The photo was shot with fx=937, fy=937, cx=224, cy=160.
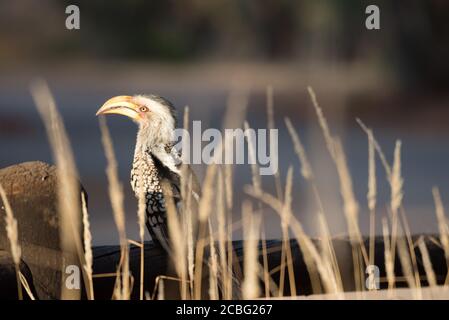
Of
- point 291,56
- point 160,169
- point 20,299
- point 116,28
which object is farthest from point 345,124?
point 20,299

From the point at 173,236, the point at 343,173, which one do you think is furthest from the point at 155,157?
the point at 343,173

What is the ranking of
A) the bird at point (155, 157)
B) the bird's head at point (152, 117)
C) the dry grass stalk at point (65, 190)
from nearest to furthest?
1. the dry grass stalk at point (65, 190)
2. the bird at point (155, 157)
3. the bird's head at point (152, 117)

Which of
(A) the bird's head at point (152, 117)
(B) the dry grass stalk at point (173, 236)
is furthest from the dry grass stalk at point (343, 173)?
(A) the bird's head at point (152, 117)

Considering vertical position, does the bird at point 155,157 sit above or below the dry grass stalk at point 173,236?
above

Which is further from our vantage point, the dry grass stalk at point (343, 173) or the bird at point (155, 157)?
the bird at point (155, 157)

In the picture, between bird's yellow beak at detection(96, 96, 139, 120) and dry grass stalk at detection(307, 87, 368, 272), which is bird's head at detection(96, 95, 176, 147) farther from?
dry grass stalk at detection(307, 87, 368, 272)

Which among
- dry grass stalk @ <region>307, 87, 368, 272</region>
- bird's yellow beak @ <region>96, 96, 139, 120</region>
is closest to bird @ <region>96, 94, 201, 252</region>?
bird's yellow beak @ <region>96, 96, 139, 120</region>

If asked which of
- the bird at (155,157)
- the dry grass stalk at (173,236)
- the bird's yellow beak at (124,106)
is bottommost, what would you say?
the dry grass stalk at (173,236)

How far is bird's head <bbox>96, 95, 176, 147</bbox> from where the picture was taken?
332 cm

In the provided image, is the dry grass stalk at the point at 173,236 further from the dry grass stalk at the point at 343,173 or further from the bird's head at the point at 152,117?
the dry grass stalk at the point at 343,173

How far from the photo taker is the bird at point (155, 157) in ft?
10.5

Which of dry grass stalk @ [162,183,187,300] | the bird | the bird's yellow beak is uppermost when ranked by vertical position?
the bird's yellow beak

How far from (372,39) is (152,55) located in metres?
4.39

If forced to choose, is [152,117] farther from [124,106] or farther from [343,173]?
[343,173]
